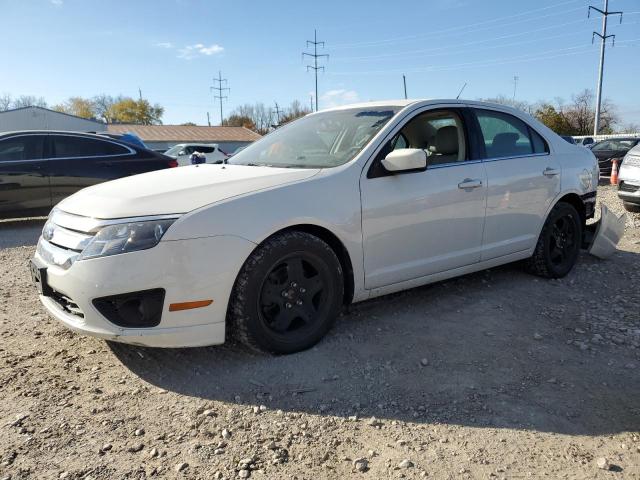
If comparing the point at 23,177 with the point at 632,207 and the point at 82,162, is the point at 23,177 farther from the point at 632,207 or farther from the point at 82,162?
the point at 632,207

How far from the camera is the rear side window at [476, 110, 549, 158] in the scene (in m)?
4.24

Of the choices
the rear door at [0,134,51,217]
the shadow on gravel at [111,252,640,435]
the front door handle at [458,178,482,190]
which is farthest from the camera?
the rear door at [0,134,51,217]

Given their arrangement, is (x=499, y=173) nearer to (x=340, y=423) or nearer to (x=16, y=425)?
(x=340, y=423)

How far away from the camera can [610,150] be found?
53.9 feet

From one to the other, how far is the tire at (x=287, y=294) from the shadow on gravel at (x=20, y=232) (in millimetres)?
4860

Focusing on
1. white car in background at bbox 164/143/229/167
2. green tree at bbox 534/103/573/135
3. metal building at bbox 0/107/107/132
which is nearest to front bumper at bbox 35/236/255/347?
white car in background at bbox 164/143/229/167

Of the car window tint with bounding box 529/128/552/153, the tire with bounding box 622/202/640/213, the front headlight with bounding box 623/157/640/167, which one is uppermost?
the car window tint with bounding box 529/128/552/153

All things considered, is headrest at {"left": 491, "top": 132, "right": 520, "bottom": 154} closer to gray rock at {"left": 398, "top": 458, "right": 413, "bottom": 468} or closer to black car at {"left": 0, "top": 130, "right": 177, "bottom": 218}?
gray rock at {"left": 398, "top": 458, "right": 413, "bottom": 468}

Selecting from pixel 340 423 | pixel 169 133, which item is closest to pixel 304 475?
pixel 340 423

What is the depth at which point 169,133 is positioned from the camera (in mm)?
55656

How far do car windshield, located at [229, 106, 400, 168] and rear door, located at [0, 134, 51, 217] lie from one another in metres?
4.59

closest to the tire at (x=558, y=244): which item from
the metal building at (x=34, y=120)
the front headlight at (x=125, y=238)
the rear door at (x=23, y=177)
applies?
the front headlight at (x=125, y=238)

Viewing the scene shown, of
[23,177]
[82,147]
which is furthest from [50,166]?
[82,147]

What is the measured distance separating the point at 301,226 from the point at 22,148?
622cm
